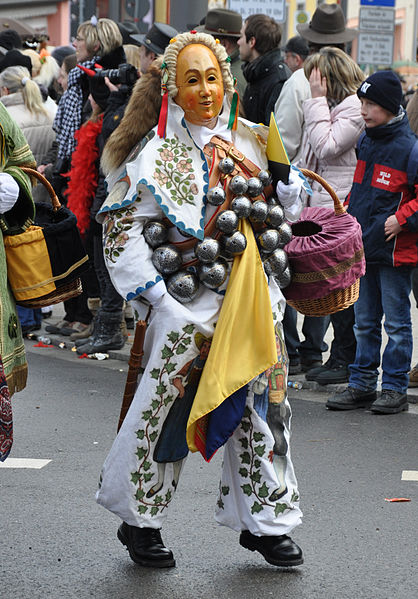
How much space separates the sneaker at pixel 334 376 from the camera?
7.61m

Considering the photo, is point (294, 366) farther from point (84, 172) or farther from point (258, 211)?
point (258, 211)

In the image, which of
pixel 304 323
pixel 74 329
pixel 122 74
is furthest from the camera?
pixel 74 329

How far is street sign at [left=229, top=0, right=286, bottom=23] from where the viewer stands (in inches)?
486

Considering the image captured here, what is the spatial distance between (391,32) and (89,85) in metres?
7.60

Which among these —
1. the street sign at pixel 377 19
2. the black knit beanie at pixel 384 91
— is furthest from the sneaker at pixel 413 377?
the street sign at pixel 377 19

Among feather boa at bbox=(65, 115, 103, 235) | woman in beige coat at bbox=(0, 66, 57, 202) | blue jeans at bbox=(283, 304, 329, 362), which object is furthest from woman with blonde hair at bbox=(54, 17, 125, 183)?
blue jeans at bbox=(283, 304, 329, 362)

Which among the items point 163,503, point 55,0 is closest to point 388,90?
point 163,503

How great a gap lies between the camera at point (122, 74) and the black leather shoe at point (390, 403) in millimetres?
3156

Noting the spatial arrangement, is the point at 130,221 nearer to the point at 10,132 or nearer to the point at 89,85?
the point at 10,132

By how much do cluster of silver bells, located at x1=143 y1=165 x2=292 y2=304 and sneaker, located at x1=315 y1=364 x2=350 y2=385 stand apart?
3414mm

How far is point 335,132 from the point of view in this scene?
24.2 feet

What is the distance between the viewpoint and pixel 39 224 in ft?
14.9

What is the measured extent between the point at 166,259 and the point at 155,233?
0.11 meters

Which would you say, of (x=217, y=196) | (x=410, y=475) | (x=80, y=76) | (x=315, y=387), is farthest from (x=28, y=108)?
(x=217, y=196)
